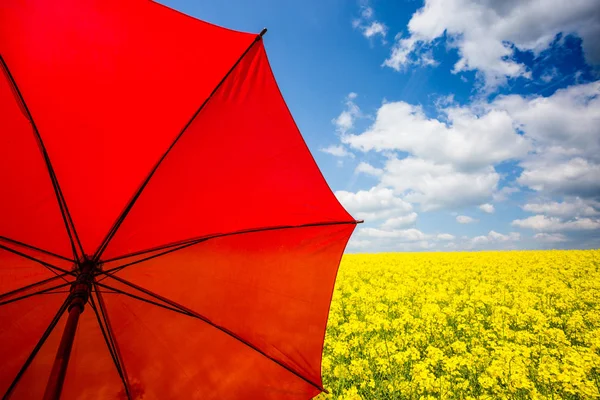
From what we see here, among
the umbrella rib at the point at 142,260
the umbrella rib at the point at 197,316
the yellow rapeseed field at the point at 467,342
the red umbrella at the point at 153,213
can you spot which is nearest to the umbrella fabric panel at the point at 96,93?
the red umbrella at the point at 153,213

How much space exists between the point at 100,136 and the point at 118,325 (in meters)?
0.93

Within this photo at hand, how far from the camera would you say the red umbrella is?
1.49 meters

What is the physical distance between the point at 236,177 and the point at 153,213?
433 millimetres

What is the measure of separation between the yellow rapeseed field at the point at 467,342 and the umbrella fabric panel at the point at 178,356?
8.31 ft

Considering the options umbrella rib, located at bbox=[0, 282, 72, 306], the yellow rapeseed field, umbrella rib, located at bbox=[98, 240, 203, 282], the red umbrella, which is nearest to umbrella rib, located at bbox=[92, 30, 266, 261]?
the red umbrella

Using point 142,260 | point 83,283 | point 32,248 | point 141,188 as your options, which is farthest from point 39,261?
point 141,188

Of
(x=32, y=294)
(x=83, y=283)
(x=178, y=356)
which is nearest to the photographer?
(x=83, y=283)

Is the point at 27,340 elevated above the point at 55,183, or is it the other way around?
the point at 55,183

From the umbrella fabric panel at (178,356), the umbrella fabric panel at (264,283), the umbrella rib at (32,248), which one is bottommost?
the umbrella fabric panel at (178,356)

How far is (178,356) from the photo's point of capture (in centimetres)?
178

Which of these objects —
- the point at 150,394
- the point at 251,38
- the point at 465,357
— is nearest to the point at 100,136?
the point at 251,38

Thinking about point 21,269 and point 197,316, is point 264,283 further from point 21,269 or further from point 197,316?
point 21,269

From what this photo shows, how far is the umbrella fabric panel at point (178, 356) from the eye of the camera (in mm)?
1722

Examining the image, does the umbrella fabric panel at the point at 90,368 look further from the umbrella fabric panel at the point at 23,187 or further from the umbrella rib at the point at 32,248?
the umbrella fabric panel at the point at 23,187
